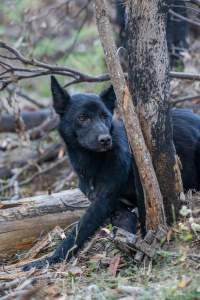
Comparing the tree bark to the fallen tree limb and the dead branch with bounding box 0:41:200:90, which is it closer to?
the dead branch with bounding box 0:41:200:90

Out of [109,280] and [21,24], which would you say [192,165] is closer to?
[109,280]

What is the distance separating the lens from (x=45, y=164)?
35.1 ft

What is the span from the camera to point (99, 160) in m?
6.25

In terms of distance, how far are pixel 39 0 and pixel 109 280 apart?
37.9ft

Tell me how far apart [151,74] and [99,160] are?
4.71 ft

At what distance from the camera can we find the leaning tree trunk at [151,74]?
507 centimetres

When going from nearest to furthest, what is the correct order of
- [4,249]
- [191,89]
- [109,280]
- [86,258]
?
[109,280] < [86,258] < [4,249] < [191,89]

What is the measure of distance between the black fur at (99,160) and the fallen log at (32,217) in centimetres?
60

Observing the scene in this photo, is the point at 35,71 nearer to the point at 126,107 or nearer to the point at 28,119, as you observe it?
the point at 126,107

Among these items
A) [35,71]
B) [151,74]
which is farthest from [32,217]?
[151,74]

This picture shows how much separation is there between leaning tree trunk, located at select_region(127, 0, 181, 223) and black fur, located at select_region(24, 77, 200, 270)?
75 cm

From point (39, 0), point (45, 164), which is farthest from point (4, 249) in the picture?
point (39, 0)

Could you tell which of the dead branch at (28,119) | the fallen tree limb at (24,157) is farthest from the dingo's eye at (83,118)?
the dead branch at (28,119)

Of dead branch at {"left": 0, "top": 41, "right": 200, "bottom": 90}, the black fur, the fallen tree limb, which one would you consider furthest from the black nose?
the fallen tree limb
